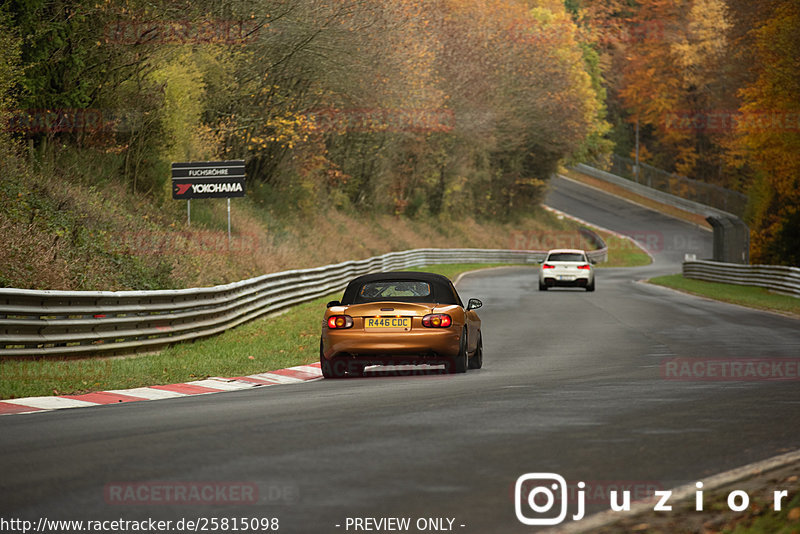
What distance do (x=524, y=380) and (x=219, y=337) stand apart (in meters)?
8.35

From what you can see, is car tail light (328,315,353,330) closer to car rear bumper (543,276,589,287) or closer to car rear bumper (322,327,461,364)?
car rear bumper (322,327,461,364)

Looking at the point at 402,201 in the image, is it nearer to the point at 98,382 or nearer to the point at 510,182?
the point at 510,182

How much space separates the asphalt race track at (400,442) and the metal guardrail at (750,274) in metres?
23.8

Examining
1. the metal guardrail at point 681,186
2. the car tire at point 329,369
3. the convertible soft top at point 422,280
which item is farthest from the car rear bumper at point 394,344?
the metal guardrail at point 681,186

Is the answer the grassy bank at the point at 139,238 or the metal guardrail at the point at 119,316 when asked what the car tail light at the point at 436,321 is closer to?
the metal guardrail at the point at 119,316

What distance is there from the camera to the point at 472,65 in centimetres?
6384

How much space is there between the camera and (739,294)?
37281 millimetres

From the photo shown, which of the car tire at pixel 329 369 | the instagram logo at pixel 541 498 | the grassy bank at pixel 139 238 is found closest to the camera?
the instagram logo at pixel 541 498

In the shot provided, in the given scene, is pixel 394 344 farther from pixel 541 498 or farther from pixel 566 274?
pixel 566 274

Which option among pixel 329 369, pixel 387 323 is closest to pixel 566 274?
pixel 329 369

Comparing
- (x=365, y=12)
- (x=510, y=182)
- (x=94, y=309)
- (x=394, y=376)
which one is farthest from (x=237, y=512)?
(x=510, y=182)

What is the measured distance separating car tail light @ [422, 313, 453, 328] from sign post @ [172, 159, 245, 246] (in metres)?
14.4

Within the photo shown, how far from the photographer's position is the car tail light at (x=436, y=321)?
13.6 metres

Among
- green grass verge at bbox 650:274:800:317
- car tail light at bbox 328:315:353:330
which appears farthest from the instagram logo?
green grass verge at bbox 650:274:800:317
